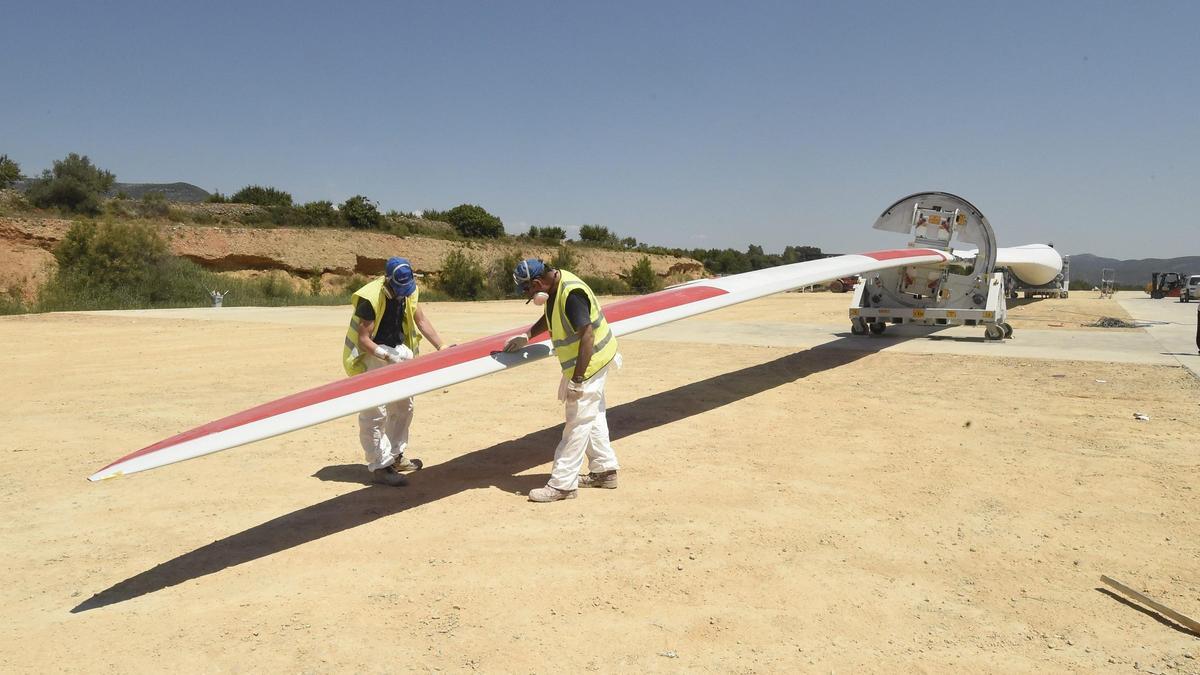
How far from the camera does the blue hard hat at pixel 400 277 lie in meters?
5.34

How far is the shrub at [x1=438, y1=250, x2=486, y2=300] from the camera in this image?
3662cm

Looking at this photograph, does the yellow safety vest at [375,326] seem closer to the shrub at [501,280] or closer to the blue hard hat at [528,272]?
the blue hard hat at [528,272]

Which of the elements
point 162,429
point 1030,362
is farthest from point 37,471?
point 1030,362

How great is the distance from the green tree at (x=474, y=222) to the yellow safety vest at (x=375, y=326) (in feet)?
143

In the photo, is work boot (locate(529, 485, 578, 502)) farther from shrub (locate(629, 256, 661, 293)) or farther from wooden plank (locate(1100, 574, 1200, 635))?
shrub (locate(629, 256, 661, 293))

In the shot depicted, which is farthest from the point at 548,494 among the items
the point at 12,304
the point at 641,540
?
the point at 12,304

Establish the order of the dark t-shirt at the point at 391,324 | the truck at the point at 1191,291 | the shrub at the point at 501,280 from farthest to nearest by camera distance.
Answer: the shrub at the point at 501,280 < the truck at the point at 1191,291 < the dark t-shirt at the point at 391,324

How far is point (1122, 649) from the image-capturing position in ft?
10.4

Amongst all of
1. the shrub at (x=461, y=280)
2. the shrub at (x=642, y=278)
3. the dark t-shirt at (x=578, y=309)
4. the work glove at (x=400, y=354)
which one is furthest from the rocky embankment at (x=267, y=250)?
the dark t-shirt at (x=578, y=309)

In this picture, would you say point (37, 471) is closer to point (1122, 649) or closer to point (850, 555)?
point (850, 555)

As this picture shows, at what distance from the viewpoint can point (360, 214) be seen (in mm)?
43281

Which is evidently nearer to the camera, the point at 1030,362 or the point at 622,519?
the point at 622,519

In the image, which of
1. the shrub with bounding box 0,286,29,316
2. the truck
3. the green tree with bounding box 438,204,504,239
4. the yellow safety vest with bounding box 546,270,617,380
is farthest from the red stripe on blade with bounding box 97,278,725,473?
the green tree with bounding box 438,204,504,239

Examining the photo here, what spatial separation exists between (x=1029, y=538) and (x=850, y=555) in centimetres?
115
